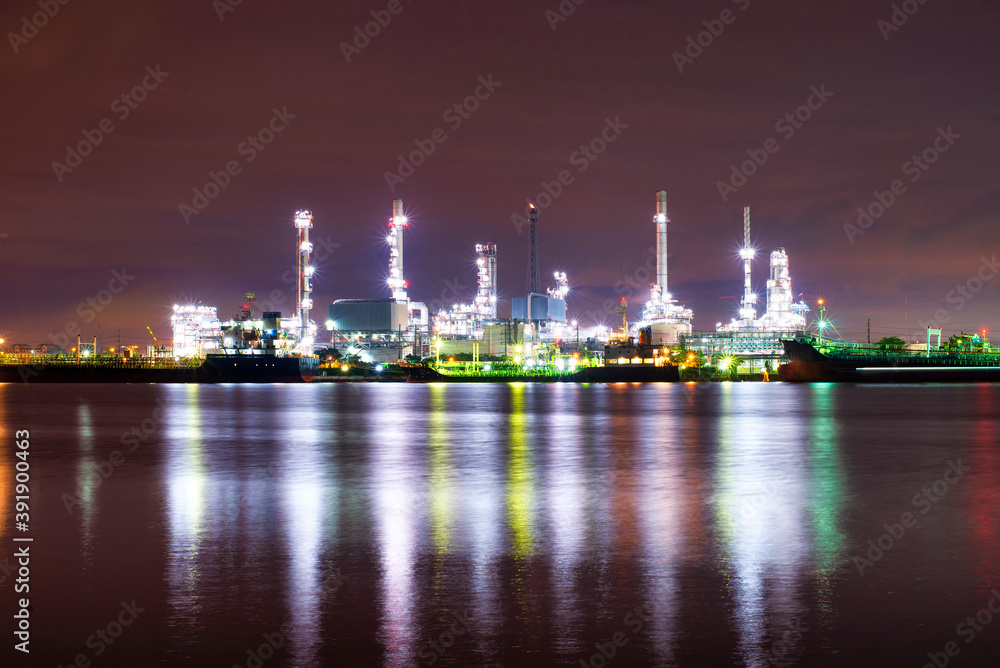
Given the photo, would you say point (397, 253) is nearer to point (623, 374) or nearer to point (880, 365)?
point (623, 374)

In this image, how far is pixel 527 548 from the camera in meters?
13.5

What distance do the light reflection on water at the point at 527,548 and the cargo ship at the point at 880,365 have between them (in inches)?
3623

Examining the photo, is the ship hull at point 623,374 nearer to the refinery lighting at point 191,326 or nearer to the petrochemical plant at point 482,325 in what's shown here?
the petrochemical plant at point 482,325

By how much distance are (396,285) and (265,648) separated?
183 m

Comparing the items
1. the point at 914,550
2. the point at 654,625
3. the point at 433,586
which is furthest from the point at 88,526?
the point at 914,550

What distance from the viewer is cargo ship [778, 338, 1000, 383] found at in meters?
116

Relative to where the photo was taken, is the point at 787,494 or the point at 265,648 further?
the point at 787,494

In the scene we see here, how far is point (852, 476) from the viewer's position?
23.4m

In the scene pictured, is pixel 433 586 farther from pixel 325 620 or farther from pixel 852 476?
pixel 852 476

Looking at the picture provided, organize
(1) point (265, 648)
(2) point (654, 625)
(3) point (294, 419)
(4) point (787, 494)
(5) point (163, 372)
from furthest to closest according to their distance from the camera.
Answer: (5) point (163, 372), (3) point (294, 419), (4) point (787, 494), (2) point (654, 625), (1) point (265, 648)

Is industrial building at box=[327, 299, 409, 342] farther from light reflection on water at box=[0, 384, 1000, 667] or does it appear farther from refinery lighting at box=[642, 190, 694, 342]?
light reflection on water at box=[0, 384, 1000, 667]

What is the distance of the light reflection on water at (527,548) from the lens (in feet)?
29.1

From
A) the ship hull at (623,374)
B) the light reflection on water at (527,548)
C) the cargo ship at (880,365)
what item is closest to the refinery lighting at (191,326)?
the ship hull at (623,374)

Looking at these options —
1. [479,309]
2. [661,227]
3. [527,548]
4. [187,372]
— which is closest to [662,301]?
[661,227]
